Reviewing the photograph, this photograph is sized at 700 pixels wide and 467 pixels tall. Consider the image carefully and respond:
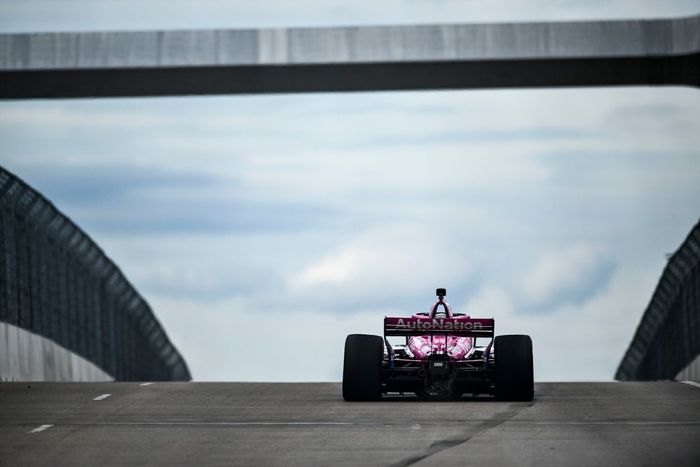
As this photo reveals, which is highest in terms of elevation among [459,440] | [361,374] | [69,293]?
[69,293]

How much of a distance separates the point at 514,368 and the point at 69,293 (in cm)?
2668

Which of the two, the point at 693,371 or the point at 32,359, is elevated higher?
the point at 32,359

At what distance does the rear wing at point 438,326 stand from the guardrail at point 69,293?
44.5 ft

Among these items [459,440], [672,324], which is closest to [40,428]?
[459,440]

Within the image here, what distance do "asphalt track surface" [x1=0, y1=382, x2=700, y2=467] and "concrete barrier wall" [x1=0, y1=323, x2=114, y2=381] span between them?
8844 mm

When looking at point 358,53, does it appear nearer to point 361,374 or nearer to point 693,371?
point 361,374

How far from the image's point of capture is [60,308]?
4638 cm

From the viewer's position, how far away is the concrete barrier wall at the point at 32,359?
113ft

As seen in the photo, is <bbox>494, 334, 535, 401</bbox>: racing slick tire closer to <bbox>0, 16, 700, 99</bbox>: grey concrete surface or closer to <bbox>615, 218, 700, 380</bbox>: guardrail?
<bbox>0, 16, 700, 99</bbox>: grey concrete surface

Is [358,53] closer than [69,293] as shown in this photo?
Yes

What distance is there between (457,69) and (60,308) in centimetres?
2194

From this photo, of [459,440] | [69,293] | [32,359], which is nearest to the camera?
[459,440]

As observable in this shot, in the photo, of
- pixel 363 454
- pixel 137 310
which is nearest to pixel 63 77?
pixel 363 454

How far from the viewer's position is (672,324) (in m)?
46.5
